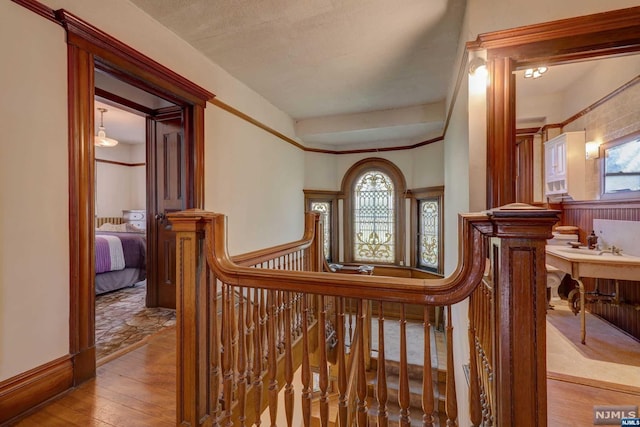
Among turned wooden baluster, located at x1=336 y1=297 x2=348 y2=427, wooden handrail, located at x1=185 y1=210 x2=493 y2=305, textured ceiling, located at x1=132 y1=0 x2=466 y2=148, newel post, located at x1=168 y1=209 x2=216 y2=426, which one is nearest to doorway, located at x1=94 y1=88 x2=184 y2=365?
textured ceiling, located at x1=132 y1=0 x2=466 y2=148

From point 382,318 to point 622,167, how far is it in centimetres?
292

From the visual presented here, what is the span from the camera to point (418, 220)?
5531mm

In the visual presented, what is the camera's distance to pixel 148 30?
2.36 metres

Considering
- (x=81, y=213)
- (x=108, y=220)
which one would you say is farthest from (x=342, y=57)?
(x=108, y=220)

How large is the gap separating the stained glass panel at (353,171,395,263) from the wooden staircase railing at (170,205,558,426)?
4295 mm

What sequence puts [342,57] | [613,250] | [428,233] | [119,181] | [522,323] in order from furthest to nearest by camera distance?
[119,181] → [428,233] → [342,57] → [613,250] → [522,323]

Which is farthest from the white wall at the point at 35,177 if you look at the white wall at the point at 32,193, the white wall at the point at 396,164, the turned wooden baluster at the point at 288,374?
the white wall at the point at 396,164

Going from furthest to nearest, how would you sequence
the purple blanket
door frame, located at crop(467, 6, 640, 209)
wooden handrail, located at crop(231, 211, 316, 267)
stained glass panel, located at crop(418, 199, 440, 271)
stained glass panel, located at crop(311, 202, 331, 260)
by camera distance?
stained glass panel, located at crop(311, 202, 331, 260)
stained glass panel, located at crop(418, 199, 440, 271)
the purple blanket
door frame, located at crop(467, 6, 640, 209)
wooden handrail, located at crop(231, 211, 316, 267)

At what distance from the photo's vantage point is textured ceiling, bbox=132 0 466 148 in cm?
230

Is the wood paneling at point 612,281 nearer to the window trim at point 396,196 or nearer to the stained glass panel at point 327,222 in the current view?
the window trim at point 396,196

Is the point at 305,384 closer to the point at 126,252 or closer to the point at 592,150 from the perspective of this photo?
the point at 592,150

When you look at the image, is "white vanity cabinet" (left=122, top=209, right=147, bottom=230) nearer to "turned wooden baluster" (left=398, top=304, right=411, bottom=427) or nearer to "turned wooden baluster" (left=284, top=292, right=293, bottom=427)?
"turned wooden baluster" (left=284, top=292, right=293, bottom=427)

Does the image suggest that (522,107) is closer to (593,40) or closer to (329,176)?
(593,40)

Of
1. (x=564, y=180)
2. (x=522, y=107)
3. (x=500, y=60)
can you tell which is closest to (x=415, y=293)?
(x=500, y=60)
